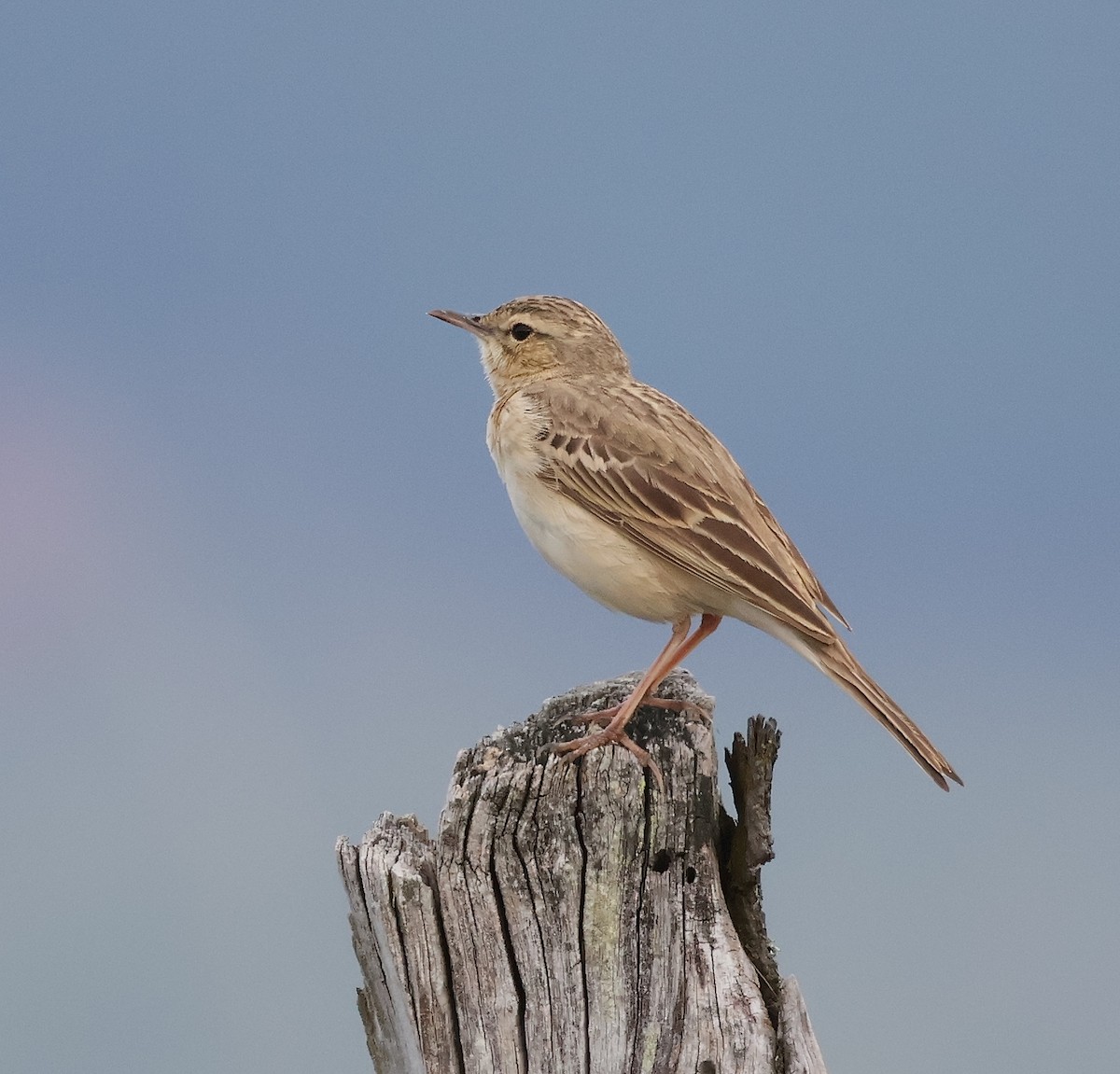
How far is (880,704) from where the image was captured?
7055mm

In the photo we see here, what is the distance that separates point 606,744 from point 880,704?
1.40 meters

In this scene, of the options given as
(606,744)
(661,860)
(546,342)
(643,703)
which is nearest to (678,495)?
(643,703)

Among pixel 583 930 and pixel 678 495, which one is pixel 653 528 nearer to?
pixel 678 495

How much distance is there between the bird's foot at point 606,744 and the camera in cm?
680

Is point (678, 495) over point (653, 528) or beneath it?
over

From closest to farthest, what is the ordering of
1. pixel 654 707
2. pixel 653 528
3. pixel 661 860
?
pixel 661 860, pixel 653 528, pixel 654 707

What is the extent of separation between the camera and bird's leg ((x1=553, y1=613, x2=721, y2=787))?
6908mm

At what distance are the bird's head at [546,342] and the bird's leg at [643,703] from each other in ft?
6.48

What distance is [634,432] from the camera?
813 cm

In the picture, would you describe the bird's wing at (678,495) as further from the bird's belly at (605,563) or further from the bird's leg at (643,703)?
the bird's leg at (643,703)

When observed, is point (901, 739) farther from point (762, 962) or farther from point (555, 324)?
point (555, 324)

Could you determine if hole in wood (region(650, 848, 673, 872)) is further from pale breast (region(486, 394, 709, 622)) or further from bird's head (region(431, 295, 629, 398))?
bird's head (region(431, 295, 629, 398))

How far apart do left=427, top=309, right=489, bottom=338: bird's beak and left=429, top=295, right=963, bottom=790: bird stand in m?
0.94

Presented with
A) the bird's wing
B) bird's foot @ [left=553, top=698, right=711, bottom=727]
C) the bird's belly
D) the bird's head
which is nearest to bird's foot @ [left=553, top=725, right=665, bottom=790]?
bird's foot @ [left=553, top=698, right=711, bottom=727]
